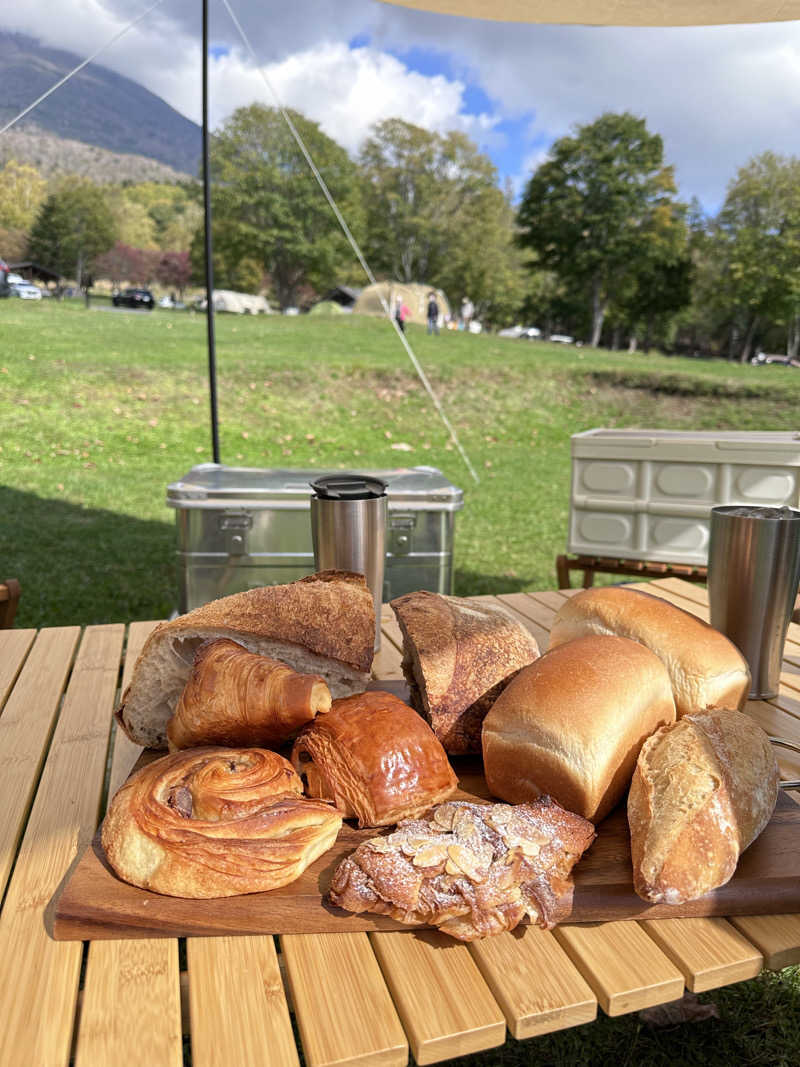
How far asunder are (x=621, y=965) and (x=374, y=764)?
0.35m

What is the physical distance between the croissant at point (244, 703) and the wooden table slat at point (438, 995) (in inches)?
11.5

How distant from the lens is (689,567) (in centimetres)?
337

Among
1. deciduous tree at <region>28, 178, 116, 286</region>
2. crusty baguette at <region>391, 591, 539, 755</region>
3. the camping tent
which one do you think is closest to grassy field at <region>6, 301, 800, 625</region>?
deciduous tree at <region>28, 178, 116, 286</region>

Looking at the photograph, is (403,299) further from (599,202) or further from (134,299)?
(134,299)

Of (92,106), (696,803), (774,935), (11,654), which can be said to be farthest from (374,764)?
(92,106)

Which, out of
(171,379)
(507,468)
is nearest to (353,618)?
(507,468)

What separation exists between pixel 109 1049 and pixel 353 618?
2.10ft

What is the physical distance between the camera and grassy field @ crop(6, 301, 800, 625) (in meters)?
6.17

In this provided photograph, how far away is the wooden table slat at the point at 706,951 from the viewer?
808mm

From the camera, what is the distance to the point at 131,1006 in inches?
30.0

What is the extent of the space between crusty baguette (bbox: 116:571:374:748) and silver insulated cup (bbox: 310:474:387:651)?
268 millimetres

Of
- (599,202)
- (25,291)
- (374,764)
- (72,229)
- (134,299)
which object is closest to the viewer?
(374,764)

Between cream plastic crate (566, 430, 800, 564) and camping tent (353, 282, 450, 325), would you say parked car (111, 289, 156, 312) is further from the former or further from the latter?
cream plastic crate (566, 430, 800, 564)

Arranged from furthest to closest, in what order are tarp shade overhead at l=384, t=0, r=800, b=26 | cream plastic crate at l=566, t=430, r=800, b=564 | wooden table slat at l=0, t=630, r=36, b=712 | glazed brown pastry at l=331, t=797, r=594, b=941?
cream plastic crate at l=566, t=430, r=800, b=564, tarp shade overhead at l=384, t=0, r=800, b=26, wooden table slat at l=0, t=630, r=36, b=712, glazed brown pastry at l=331, t=797, r=594, b=941
